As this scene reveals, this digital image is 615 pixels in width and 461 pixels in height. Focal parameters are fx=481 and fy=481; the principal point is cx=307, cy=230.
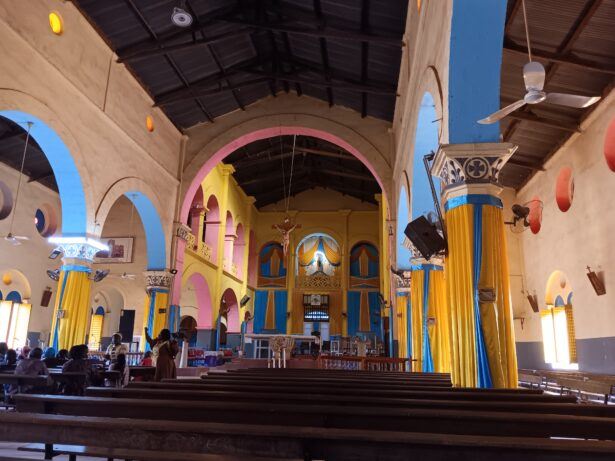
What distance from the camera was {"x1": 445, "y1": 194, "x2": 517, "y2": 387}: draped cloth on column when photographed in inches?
180

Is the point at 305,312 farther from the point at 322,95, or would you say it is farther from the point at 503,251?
the point at 503,251

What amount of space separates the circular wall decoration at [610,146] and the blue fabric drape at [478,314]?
4.82 meters

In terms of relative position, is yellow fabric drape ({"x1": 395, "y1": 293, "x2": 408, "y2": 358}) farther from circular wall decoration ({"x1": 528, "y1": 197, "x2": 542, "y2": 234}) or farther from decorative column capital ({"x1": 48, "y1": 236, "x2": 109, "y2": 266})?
decorative column capital ({"x1": 48, "y1": 236, "x2": 109, "y2": 266})

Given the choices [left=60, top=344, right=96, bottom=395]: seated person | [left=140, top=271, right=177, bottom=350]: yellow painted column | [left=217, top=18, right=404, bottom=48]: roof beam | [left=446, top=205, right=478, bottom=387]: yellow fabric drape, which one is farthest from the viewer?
[left=140, top=271, right=177, bottom=350]: yellow painted column

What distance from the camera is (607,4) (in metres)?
6.68

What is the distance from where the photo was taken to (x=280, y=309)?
22609 millimetres

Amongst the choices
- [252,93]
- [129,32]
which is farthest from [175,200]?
[129,32]

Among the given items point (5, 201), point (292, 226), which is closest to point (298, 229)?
point (292, 226)

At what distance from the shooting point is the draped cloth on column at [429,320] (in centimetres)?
802

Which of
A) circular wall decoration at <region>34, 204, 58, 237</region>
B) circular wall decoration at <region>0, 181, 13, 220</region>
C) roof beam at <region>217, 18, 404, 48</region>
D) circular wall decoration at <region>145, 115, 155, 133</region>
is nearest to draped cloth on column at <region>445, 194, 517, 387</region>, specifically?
roof beam at <region>217, 18, 404, 48</region>

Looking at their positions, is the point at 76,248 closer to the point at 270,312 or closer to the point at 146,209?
the point at 146,209

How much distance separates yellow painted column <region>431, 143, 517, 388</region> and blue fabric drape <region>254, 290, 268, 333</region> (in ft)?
59.1

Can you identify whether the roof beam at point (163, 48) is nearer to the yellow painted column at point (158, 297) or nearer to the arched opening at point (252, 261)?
the yellow painted column at point (158, 297)

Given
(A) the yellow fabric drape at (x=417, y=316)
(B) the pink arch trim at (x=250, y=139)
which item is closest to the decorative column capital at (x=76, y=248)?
(B) the pink arch trim at (x=250, y=139)
